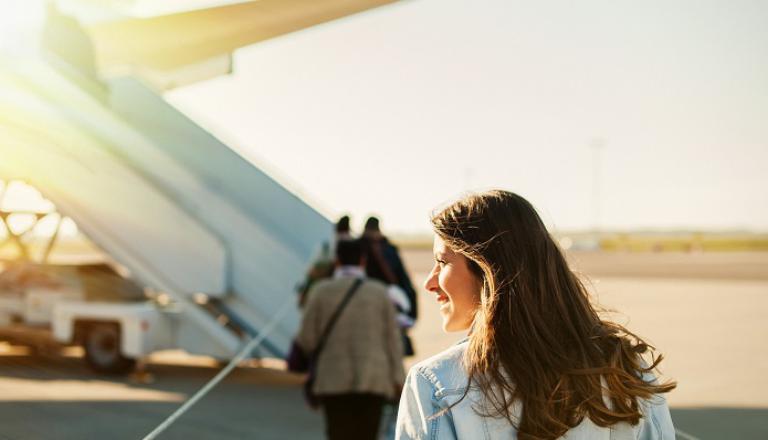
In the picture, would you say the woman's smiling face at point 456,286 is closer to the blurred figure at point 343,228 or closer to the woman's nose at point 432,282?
the woman's nose at point 432,282

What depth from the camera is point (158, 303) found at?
9.66m

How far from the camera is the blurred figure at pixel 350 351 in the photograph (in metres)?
4.79

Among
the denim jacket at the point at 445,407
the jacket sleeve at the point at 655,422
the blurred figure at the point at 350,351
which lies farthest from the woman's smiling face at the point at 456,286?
the blurred figure at the point at 350,351

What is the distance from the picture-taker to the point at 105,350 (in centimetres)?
930

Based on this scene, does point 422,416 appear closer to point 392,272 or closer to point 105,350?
point 392,272

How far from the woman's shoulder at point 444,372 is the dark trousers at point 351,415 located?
10.3 feet

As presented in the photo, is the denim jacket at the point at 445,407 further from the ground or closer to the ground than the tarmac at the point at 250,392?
further from the ground

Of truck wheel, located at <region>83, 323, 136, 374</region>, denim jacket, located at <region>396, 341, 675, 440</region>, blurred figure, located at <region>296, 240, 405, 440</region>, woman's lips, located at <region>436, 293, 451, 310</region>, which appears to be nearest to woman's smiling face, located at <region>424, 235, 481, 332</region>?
woman's lips, located at <region>436, 293, 451, 310</region>

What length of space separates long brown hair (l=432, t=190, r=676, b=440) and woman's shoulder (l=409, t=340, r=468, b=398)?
0.02m

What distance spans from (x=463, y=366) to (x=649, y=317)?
15760 millimetres

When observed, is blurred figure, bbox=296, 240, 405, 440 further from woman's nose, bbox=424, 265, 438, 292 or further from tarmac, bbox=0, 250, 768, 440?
woman's nose, bbox=424, 265, 438, 292

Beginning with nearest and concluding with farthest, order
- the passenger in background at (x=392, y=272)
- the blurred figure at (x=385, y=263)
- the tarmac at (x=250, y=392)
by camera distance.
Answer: the tarmac at (x=250, y=392)
the passenger in background at (x=392, y=272)
the blurred figure at (x=385, y=263)

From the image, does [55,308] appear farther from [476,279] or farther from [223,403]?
[476,279]

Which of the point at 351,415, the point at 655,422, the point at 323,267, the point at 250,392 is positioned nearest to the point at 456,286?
the point at 655,422
